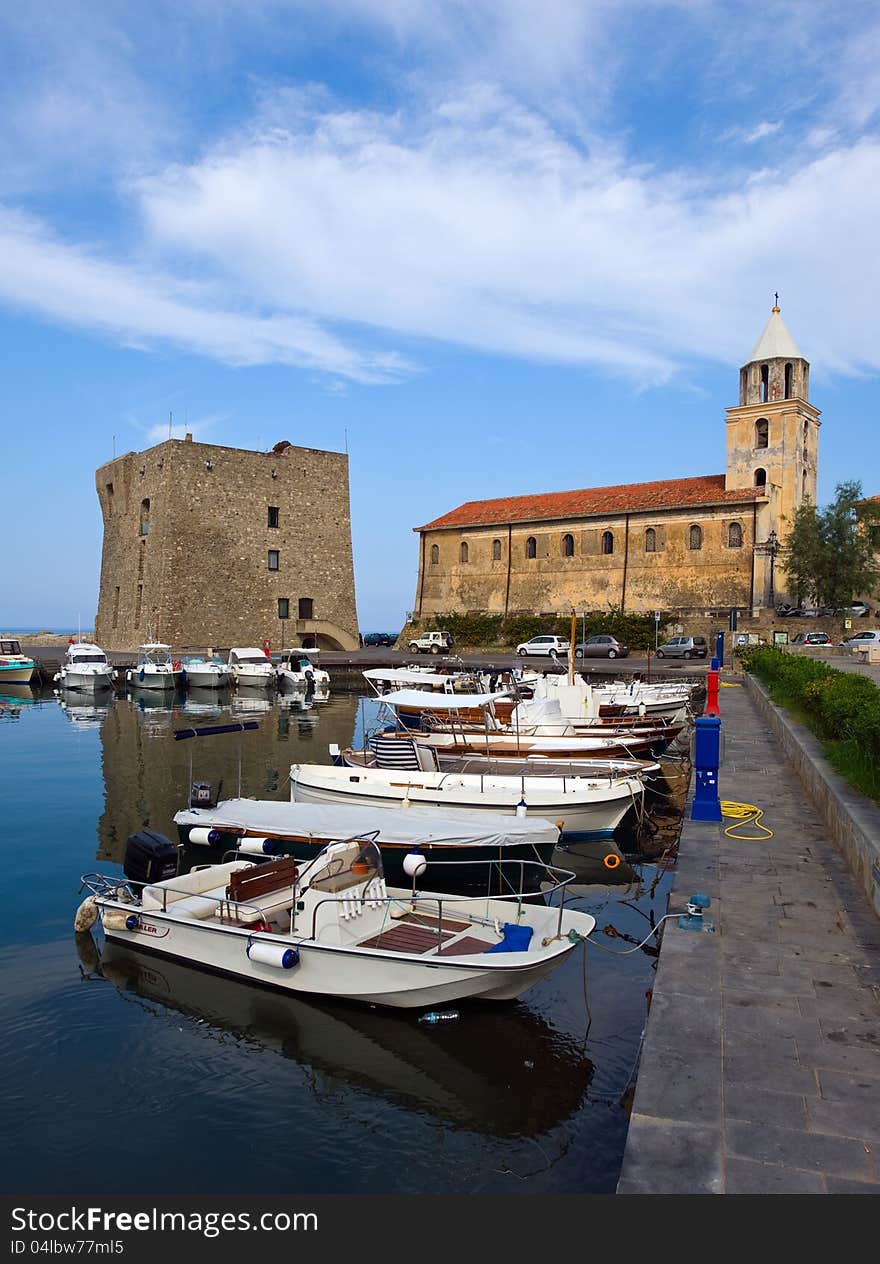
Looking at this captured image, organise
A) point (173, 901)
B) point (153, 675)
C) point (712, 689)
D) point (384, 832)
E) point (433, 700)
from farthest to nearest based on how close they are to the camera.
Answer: point (153, 675) → point (433, 700) → point (712, 689) → point (384, 832) → point (173, 901)

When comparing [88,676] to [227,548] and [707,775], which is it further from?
[707,775]

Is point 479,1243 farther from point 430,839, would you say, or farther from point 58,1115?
point 430,839

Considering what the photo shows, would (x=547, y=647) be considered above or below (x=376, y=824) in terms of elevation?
above

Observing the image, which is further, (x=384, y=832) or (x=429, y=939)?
(x=384, y=832)

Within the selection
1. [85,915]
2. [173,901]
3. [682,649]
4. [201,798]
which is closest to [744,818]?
[173,901]

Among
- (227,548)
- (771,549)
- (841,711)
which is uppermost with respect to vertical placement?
(227,548)

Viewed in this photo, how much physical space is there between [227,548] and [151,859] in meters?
42.9

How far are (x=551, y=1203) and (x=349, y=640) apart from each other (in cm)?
5275

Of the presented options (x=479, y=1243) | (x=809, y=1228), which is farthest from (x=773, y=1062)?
(x=479, y=1243)

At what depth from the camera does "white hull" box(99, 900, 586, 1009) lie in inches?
303

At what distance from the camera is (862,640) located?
3894 cm
